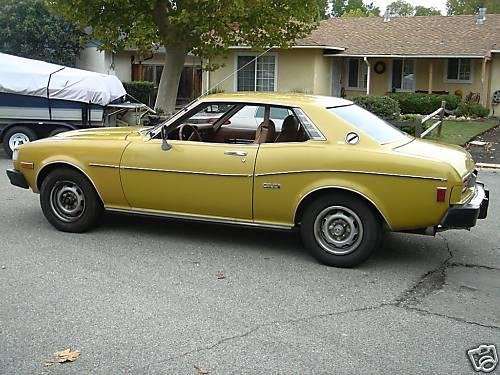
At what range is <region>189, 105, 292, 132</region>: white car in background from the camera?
6.57m

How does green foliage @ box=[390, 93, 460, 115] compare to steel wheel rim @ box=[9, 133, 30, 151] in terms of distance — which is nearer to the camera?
steel wheel rim @ box=[9, 133, 30, 151]

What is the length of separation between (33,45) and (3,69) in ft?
45.9

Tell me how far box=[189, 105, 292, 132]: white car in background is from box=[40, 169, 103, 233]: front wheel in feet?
4.55

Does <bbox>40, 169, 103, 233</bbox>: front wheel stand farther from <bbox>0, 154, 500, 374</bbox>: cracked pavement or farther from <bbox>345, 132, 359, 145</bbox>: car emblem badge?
<bbox>345, 132, 359, 145</bbox>: car emblem badge

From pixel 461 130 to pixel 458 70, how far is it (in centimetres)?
788

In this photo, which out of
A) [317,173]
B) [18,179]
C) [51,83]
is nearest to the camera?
[317,173]

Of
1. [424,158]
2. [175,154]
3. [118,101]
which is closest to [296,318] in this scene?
[424,158]

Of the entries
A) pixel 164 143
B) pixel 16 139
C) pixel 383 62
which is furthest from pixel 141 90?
pixel 164 143

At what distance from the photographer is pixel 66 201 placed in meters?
7.14

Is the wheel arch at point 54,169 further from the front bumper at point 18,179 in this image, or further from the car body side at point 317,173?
the front bumper at point 18,179

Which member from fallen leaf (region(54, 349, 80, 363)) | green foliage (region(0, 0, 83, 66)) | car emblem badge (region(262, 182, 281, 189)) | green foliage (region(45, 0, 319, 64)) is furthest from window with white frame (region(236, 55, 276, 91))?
fallen leaf (region(54, 349, 80, 363))

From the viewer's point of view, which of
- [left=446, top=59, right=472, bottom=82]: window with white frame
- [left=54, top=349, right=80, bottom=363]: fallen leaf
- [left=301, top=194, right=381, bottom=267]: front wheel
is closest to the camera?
[left=54, top=349, right=80, bottom=363]: fallen leaf

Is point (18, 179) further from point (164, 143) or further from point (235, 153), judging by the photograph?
point (235, 153)

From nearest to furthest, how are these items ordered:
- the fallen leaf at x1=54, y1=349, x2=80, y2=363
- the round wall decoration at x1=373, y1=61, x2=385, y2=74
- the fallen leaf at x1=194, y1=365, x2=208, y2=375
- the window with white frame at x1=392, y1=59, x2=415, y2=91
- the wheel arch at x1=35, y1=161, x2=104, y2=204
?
the fallen leaf at x1=194, y1=365, x2=208, y2=375 < the fallen leaf at x1=54, y1=349, x2=80, y2=363 < the wheel arch at x1=35, y1=161, x2=104, y2=204 < the window with white frame at x1=392, y1=59, x2=415, y2=91 < the round wall decoration at x1=373, y1=61, x2=385, y2=74
